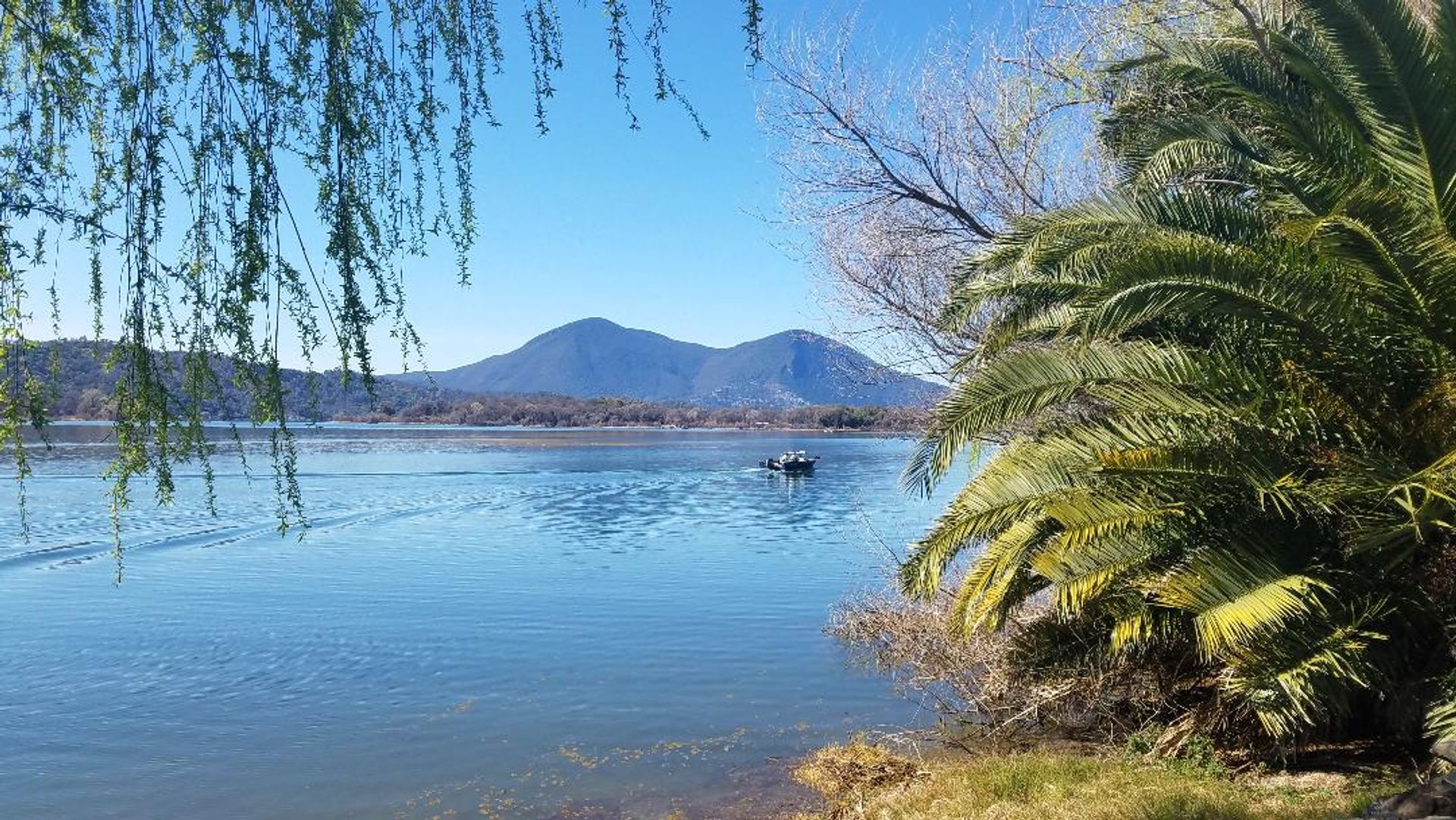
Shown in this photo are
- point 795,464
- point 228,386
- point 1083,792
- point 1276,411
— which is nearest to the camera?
point 228,386

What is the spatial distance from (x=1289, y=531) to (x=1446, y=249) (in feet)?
6.70

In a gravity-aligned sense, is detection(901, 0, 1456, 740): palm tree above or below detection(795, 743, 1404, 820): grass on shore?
above

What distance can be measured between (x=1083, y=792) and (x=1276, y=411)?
289 cm

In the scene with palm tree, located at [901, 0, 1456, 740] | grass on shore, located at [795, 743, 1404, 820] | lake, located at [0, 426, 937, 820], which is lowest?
lake, located at [0, 426, 937, 820]

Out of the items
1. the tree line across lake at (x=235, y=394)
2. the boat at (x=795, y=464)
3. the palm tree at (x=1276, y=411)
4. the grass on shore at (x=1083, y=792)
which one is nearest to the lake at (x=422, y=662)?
the tree line across lake at (x=235, y=394)

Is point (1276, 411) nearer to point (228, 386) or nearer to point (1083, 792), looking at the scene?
point (1083, 792)

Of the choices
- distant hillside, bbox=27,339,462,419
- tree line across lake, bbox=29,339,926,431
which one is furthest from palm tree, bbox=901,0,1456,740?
distant hillside, bbox=27,339,462,419

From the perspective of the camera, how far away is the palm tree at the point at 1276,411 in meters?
6.91

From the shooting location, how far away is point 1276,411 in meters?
7.18

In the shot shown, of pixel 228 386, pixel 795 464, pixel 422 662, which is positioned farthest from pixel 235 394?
pixel 795 464

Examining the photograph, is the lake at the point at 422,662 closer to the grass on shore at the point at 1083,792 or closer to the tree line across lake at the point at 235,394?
the tree line across lake at the point at 235,394

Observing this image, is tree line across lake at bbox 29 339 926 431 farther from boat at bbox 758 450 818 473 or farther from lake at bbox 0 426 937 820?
boat at bbox 758 450 818 473

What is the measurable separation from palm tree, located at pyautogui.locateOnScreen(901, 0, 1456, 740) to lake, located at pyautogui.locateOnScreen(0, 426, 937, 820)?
416 centimetres

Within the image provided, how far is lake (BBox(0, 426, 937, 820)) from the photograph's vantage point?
1070 cm
